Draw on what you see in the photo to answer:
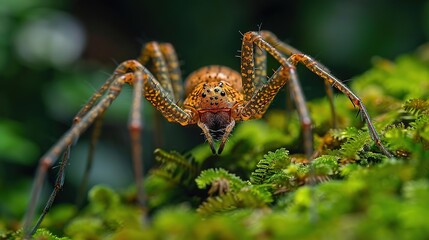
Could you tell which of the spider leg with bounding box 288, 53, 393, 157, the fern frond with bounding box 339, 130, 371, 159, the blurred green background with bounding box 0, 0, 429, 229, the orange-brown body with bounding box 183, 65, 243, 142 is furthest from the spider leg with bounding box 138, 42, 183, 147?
the fern frond with bounding box 339, 130, 371, 159

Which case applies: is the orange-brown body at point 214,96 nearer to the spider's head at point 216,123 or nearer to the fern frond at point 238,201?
the spider's head at point 216,123

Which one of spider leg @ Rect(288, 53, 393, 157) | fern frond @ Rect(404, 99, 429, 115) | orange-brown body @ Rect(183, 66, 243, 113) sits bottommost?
fern frond @ Rect(404, 99, 429, 115)

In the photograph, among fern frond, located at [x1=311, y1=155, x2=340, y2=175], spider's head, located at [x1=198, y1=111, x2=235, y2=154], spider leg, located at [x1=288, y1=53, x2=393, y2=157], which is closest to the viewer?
fern frond, located at [x1=311, y1=155, x2=340, y2=175]

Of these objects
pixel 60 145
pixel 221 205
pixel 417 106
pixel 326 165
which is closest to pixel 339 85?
pixel 417 106

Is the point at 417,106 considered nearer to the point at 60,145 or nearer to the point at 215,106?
the point at 215,106

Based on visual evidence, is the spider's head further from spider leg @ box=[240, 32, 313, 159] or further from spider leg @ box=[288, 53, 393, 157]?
spider leg @ box=[288, 53, 393, 157]

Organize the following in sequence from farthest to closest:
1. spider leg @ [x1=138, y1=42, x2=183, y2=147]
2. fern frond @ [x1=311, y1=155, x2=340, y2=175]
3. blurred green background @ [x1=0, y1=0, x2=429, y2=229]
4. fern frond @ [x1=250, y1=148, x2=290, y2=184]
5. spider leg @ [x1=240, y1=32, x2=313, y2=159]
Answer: blurred green background @ [x1=0, y1=0, x2=429, y2=229] → spider leg @ [x1=138, y1=42, x2=183, y2=147] → spider leg @ [x1=240, y1=32, x2=313, y2=159] → fern frond @ [x1=250, y1=148, x2=290, y2=184] → fern frond @ [x1=311, y1=155, x2=340, y2=175]

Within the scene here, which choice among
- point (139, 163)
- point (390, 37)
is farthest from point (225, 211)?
point (390, 37)
